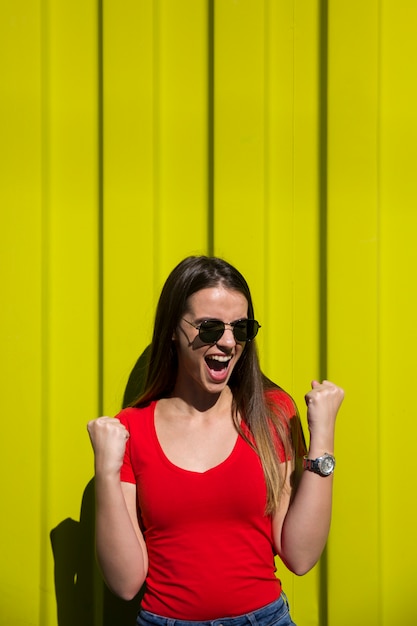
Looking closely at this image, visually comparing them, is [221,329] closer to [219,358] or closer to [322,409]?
[219,358]

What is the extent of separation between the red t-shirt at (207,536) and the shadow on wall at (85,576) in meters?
0.66

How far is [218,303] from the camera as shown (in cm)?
220

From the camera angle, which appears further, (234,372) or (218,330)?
(234,372)

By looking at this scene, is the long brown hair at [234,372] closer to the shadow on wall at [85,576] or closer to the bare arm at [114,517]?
the bare arm at [114,517]

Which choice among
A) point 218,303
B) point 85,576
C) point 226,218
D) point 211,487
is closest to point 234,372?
point 218,303

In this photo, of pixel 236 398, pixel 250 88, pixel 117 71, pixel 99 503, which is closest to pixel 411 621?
pixel 236 398

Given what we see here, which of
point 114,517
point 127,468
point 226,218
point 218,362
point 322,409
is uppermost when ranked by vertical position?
point 226,218

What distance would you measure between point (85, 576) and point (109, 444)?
0.94 metres

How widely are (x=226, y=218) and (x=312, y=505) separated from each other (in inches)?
43.0

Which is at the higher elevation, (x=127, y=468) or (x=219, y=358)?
(x=219, y=358)

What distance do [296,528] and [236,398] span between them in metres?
0.43

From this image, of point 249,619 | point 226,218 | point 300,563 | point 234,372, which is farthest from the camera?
point 226,218

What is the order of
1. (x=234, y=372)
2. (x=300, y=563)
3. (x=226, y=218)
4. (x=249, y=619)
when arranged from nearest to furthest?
1. (x=249, y=619)
2. (x=300, y=563)
3. (x=234, y=372)
4. (x=226, y=218)

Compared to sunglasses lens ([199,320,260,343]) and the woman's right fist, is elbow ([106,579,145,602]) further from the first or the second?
sunglasses lens ([199,320,260,343])
